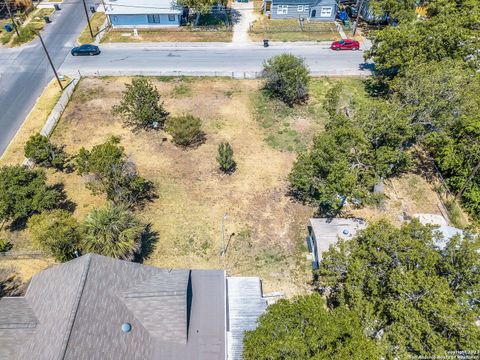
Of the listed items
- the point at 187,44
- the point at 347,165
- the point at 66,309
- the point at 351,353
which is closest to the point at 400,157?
the point at 347,165

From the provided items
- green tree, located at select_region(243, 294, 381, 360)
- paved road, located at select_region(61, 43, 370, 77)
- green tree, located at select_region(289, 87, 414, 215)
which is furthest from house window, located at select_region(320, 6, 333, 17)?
green tree, located at select_region(243, 294, 381, 360)

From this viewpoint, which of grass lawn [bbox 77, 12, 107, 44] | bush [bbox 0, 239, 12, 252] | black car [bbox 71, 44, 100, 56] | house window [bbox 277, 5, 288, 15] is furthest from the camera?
house window [bbox 277, 5, 288, 15]

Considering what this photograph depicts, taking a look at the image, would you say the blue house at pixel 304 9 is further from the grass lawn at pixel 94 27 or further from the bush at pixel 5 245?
the bush at pixel 5 245

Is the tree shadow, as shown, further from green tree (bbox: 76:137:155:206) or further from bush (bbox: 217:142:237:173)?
bush (bbox: 217:142:237:173)

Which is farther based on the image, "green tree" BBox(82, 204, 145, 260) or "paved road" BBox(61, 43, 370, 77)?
"paved road" BBox(61, 43, 370, 77)

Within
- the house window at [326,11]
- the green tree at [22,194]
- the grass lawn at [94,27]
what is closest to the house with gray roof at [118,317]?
the green tree at [22,194]

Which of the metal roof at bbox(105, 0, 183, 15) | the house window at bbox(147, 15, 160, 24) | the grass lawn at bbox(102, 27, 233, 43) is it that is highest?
the metal roof at bbox(105, 0, 183, 15)

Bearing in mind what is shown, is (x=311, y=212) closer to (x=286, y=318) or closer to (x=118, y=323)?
(x=286, y=318)
